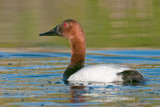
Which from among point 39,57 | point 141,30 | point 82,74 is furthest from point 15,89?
point 141,30

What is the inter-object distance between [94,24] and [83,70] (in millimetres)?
12408

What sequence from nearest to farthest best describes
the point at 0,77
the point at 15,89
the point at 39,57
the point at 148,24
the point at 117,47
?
the point at 15,89
the point at 0,77
the point at 39,57
the point at 117,47
the point at 148,24

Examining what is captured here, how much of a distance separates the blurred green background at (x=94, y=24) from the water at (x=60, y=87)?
10.3ft

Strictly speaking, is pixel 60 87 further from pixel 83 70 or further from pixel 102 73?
pixel 102 73

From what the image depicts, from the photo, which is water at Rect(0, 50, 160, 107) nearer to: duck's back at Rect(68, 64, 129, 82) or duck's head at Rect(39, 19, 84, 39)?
duck's back at Rect(68, 64, 129, 82)

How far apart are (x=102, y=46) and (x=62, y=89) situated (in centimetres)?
706

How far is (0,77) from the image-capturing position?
1060 cm

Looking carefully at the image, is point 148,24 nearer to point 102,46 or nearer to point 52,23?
point 52,23

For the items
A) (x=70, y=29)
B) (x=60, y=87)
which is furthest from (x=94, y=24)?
(x=60, y=87)

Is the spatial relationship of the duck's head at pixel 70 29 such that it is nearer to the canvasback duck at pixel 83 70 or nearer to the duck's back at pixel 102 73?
the canvasback duck at pixel 83 70

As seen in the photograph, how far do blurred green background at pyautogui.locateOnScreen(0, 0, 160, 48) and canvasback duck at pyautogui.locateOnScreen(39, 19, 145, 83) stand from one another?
5.16m

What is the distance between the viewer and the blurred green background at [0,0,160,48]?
678 inches

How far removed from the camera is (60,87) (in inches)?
365

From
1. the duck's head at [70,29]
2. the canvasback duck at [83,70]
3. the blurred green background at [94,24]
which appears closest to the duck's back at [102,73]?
the canvasback duck at [83,70]
